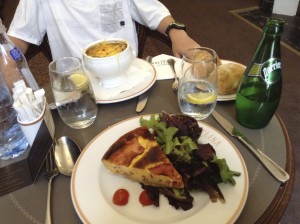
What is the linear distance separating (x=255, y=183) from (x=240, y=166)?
0.15 ft

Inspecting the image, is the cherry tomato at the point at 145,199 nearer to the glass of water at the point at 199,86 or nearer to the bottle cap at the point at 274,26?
the glass of water at the point at 199,86

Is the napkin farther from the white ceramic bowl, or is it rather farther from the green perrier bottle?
the green perrier bottle

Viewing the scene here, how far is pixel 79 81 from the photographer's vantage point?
2.44 ft

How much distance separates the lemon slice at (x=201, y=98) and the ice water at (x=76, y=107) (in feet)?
0.86

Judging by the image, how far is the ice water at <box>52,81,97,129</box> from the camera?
0.74 meters

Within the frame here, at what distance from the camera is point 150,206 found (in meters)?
0.57

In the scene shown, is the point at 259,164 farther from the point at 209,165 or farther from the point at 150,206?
the point at 150,206

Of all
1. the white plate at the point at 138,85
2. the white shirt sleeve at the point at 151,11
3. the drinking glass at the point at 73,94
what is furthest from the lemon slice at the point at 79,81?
the white shirt sleeve at the point at 151,11

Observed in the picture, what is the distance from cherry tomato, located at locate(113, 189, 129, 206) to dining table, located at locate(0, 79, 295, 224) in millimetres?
79

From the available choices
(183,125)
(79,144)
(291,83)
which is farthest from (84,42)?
(291,83)

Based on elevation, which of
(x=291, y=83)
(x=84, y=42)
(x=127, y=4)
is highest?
(x=127, y=4)

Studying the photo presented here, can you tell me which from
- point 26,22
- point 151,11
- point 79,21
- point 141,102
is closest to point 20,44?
point 26,22

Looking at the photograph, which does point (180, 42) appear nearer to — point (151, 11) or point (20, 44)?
point (151, 11)

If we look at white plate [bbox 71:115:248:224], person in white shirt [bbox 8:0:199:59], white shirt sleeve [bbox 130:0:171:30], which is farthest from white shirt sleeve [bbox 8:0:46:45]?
white plate [bbox 71:115:248:224]
